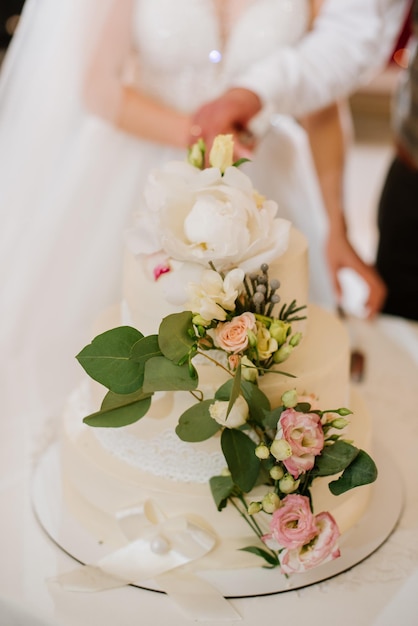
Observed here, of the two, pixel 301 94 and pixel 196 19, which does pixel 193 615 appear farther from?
pixel 196 19

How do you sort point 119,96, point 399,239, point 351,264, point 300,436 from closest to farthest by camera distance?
1. point 300,436
2. point 119,96
3. point 351,264
4. point 399,239

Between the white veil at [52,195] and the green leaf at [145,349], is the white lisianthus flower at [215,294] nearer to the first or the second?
the green leaf at [145,349]

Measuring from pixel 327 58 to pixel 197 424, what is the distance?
103 cm

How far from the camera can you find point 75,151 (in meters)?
1.76

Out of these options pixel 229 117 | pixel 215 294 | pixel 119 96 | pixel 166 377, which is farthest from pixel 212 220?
pixel 119 96

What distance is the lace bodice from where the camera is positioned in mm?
1705

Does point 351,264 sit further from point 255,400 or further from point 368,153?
point 368,153

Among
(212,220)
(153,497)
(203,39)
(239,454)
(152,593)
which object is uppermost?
(203,39)

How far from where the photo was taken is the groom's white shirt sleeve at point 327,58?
166cm

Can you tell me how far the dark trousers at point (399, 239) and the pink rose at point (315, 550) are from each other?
44.0 inches

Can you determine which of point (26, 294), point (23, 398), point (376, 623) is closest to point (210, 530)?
point (376, 623)

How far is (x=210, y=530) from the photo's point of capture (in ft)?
3.60

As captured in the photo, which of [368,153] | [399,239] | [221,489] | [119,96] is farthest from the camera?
[368,153]

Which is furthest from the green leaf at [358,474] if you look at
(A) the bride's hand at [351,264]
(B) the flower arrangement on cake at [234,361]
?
(A) the bride's hand at [351,264]
